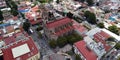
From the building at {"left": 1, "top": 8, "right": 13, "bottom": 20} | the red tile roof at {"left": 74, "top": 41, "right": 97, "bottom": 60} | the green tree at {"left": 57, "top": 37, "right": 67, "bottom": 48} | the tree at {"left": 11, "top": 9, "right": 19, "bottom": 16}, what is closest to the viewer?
the red tile roof at {"left": 74, "top": 41, "right": 97, "bottom": 60}

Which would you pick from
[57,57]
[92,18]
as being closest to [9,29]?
[57,57]

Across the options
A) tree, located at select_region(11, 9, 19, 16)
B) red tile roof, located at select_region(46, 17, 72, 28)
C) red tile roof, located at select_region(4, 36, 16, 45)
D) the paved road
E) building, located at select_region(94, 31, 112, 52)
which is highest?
red tile roof, located at select_region(46, 17, 72, 28)

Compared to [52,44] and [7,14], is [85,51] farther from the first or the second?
[7,14]

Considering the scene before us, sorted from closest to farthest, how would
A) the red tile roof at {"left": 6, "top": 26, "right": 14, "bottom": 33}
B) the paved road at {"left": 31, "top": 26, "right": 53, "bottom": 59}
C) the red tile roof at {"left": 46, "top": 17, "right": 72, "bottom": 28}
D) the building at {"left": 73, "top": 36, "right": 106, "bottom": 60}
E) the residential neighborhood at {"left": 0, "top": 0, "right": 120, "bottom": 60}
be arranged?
the building at {"left": 73, "top": 36, "right": 106, "bottom": 60}, the residential neighborhood at {"left": 0, "top": 0, "right": 120, "bottom": 60}, the paved road at {"left": 31, "top": 26, "right": 53, "bottom": 59}, the red tile roof at {"left": 46, "top": 17, "right": 72, "bottom": 28}, the red tile roof at {"left": 6, "top": 26, "right": 14, "bottom": 33}

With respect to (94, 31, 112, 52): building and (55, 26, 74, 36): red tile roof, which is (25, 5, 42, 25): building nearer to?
(55, 26, 74, 36): red tile roof

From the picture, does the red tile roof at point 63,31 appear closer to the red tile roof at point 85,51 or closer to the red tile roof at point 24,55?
the red tile roof at point 85,51

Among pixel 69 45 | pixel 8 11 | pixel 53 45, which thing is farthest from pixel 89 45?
→ pixel 8 11

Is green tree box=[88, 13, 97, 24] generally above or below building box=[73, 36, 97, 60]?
above

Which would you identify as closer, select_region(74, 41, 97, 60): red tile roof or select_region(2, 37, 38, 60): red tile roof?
select_region(2, 37, 38, 60): red tile roof

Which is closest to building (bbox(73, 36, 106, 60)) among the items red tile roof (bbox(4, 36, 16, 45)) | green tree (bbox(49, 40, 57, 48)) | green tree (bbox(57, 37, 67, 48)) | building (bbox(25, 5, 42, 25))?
green tree (bbox(57, 37, 67, 48))
